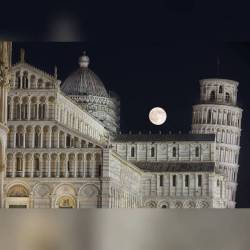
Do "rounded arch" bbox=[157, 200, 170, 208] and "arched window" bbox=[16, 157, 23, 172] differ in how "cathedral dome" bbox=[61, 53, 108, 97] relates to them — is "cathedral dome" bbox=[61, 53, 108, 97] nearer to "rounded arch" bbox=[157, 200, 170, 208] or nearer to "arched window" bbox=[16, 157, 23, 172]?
"arched window" bbox=[16, 157, 23, 172]

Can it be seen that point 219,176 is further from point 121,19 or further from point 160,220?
point 121,19

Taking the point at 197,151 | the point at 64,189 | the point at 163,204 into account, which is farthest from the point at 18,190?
the point at 197,151

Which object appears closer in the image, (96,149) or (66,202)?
(66,202)

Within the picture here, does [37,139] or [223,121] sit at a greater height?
[223,121]

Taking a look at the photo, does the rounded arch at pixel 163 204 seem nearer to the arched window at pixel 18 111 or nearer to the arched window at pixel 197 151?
the arched window at pixel 197 151

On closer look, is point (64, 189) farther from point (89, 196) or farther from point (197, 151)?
point (197, 151)

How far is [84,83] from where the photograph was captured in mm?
5820

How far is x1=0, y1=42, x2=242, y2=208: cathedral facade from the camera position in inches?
229

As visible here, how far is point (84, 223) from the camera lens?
5.44 m

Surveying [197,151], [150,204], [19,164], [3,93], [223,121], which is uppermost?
[3,93]

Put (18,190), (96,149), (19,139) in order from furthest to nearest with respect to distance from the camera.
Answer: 1. (96,149)
2. (19,139)
3. (18,190)

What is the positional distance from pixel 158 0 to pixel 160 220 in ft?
4.47

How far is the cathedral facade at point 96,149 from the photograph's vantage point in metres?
5.81

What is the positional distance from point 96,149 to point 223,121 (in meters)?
0.90
